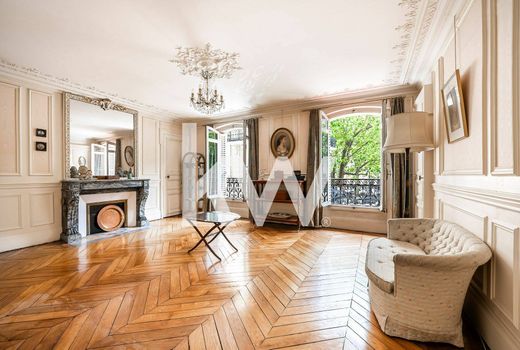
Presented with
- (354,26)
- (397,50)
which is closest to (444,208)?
(397,50)

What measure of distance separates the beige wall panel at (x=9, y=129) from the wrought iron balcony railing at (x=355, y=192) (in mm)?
5375

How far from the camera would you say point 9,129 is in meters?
3.56

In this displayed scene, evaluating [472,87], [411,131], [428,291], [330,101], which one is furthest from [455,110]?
[330,101]

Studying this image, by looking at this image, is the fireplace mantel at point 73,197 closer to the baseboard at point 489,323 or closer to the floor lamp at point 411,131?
the floor lamp at point 411,131

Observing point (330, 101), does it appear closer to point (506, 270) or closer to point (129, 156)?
point (506, 270)

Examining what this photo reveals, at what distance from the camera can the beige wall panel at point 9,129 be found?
3.50 meters

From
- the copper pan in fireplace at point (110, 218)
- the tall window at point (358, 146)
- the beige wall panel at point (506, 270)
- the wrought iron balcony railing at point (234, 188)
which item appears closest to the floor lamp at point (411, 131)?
the beige wall panel at point (506, 270)

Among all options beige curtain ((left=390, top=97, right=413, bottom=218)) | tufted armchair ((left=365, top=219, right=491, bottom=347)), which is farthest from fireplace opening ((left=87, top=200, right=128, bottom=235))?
beige curtain ((left=390, top=97, right=413, bottom=218))

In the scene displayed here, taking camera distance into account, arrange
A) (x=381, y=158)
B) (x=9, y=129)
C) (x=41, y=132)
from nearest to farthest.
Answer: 1. (x=9, y=129)
2. (x=41, y=132)
3. (x=381, y=158)

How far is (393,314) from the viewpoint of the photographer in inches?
66.6

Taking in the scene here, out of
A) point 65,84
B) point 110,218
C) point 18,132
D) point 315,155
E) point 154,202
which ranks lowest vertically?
point 110,218

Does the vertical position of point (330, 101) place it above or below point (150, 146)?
above

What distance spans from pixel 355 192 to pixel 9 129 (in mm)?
6093

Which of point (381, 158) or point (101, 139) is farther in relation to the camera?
point (101, 139)
